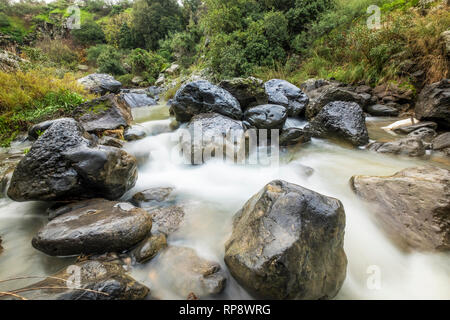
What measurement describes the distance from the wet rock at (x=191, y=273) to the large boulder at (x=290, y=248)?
16cm

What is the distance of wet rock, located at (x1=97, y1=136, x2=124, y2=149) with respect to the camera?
388 cm

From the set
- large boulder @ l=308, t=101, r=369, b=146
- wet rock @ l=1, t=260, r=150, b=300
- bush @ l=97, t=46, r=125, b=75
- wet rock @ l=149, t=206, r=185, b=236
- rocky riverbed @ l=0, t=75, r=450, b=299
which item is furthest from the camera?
bush @ l=97, t=46, r=125, b=75

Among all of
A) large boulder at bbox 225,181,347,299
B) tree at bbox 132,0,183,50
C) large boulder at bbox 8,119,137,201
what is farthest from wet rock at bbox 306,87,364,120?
tree at bbox 132,0,183,50

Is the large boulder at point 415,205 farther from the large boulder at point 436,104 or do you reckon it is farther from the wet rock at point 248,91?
the wet rock at point 248,91

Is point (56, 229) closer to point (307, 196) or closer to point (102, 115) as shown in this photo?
point (307, 196)

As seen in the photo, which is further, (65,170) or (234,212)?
(234,212)

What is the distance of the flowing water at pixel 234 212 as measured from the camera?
1.77 meters

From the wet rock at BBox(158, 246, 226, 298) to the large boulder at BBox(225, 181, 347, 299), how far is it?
0.16 m

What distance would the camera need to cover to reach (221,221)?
2549 millimetres

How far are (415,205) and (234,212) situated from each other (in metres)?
2.06

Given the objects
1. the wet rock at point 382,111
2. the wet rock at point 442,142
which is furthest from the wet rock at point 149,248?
the wet rock at point 382,111

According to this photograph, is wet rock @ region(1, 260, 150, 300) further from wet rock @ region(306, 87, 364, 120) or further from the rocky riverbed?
wet rock @ region(306, 87, 364, 120)

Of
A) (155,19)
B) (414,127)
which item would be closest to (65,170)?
(414,127)

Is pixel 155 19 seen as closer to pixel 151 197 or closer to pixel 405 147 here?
pixel 151 197
